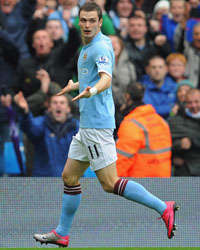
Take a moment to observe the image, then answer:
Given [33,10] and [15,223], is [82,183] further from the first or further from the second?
[33,10]

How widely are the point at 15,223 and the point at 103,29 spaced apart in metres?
4.19

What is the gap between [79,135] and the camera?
5.40m

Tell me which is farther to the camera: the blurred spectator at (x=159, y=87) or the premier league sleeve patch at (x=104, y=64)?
the blurred spectator at (x=159, y=87)

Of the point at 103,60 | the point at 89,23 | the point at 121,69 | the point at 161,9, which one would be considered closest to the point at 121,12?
the point at 161,9

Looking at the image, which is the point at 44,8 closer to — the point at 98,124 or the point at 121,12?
the point at 121,12

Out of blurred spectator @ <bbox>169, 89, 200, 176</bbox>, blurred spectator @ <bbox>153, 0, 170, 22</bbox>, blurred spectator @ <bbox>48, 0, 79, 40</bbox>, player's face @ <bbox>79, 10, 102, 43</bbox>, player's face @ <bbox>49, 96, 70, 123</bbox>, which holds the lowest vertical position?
blurred spectator @ <bbox>169, 89, 200, 176</bbox>

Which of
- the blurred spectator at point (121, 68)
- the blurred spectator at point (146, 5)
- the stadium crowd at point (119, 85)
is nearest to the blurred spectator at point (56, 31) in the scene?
the stadium crowd at point (119, 85)

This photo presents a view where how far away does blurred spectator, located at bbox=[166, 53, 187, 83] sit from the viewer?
9.63 meters

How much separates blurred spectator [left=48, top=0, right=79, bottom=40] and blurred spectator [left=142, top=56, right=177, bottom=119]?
4.21 ft

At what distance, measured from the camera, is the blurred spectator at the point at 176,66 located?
9633mm

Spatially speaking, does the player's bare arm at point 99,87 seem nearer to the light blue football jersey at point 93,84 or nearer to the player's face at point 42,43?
the light blue football jersey at point 93,84

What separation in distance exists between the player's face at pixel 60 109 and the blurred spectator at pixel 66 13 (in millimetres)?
2055

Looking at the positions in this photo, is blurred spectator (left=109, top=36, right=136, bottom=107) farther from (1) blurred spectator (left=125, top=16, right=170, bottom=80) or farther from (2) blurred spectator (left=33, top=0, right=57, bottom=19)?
(2) blurred spectator (left=33, top=0, right=57, bottom=19)

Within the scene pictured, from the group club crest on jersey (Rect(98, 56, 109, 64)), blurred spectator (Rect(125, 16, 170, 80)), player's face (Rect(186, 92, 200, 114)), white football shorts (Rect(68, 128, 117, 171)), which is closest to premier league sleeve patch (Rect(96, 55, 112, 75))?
club crest on jersey (Rect(98, 56, 109, 64))
